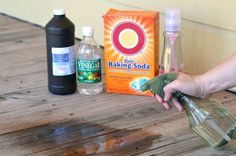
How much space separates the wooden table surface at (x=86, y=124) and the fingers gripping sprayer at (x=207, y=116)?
34mm

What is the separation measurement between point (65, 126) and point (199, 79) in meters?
0.42

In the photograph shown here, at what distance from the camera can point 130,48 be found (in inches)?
63.8

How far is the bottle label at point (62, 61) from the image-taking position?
5.30 feet

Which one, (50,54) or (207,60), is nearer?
(50,54)

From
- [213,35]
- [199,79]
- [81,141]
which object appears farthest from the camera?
[213,35]

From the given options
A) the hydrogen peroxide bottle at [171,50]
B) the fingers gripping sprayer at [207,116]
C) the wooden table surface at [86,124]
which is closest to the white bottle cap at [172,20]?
the hydrogen peroxide bottle at [171,50]

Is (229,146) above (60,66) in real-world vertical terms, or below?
below

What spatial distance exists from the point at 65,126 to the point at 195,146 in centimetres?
37

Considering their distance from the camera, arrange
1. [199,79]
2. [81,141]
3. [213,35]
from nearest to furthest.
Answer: [199,79], [81,141], [213,35]

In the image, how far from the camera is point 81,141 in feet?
4.38

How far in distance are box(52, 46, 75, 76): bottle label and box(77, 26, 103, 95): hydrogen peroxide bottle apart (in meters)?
0.03

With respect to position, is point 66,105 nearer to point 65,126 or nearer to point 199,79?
point 65,126

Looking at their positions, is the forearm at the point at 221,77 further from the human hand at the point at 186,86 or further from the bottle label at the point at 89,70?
the bottle label at the point at 89,70

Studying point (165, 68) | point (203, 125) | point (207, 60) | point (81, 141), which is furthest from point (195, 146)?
point (207, 60)
